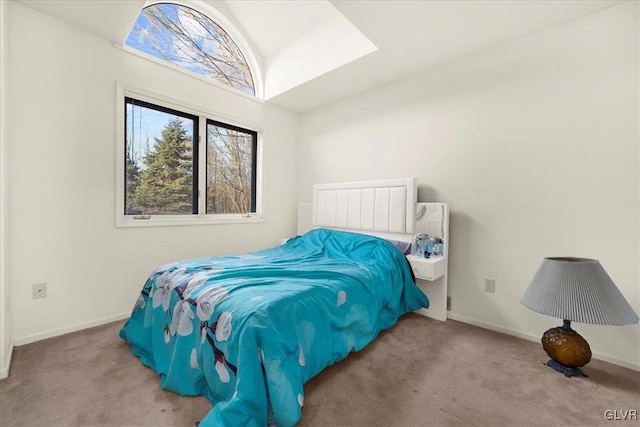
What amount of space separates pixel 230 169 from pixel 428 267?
2.52 meters

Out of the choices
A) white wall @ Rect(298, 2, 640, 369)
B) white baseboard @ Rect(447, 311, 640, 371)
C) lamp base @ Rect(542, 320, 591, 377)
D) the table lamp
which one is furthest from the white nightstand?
lamp base @ Rect(542, 320, 591, 377)

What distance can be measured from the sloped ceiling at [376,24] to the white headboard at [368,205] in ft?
3.73

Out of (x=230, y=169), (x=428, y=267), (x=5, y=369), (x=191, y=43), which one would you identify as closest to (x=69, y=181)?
(x=5, y=369)

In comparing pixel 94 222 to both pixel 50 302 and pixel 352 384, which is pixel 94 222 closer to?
pixel 50 302

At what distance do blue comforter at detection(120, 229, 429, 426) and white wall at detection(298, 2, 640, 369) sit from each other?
2.51 ft

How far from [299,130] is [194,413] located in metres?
3.54

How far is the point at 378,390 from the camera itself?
1598mm

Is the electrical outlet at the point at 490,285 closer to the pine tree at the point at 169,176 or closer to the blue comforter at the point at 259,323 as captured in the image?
the blue comforter at the point at 259,323

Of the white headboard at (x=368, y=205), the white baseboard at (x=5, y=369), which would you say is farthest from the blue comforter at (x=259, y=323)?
the white baseboard at (x=5, y=369)

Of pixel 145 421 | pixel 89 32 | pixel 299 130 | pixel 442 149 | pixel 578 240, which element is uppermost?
pixel 89 32

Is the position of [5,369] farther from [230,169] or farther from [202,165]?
[230,169]

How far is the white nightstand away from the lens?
7.82ft

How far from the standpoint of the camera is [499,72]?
2434mm

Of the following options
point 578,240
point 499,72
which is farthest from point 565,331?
point 499,72
